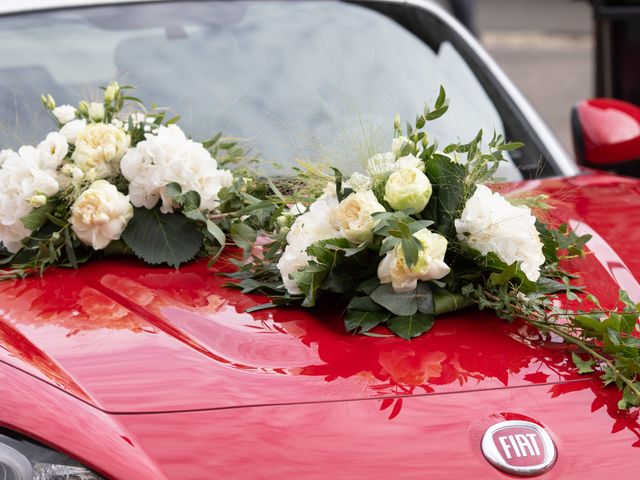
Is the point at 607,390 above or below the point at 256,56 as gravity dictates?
below

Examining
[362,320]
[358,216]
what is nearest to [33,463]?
[362,320]

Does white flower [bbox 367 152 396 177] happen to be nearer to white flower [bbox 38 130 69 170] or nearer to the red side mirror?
white flower [bbox 38 130 69 170]

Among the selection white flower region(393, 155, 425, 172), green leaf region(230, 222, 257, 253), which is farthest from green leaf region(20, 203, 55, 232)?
white flower region(393, 155, 425, 172)

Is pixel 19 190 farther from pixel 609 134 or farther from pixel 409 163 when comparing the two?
pixel 609 134

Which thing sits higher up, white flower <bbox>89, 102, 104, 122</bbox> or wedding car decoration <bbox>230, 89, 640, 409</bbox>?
white flower <bbox>89, 102, 104, 122</bbox>

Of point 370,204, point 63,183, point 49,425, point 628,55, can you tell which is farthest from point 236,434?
point 628,55

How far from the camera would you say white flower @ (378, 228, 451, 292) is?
222 cm

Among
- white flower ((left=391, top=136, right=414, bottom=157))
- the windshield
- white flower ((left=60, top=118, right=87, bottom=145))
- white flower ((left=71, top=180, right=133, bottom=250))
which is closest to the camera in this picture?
white flower ((left=391, top=136, right=414, bottom=157))

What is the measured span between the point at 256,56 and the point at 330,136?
977 mm

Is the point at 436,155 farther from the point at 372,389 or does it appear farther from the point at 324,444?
the point at 324,444

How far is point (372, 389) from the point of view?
6.61ft

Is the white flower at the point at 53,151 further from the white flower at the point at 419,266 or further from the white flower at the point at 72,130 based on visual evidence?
the white flower at the point at 419,266

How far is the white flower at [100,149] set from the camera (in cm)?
266

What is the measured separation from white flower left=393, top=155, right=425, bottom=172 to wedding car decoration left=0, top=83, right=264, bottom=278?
456 mm
